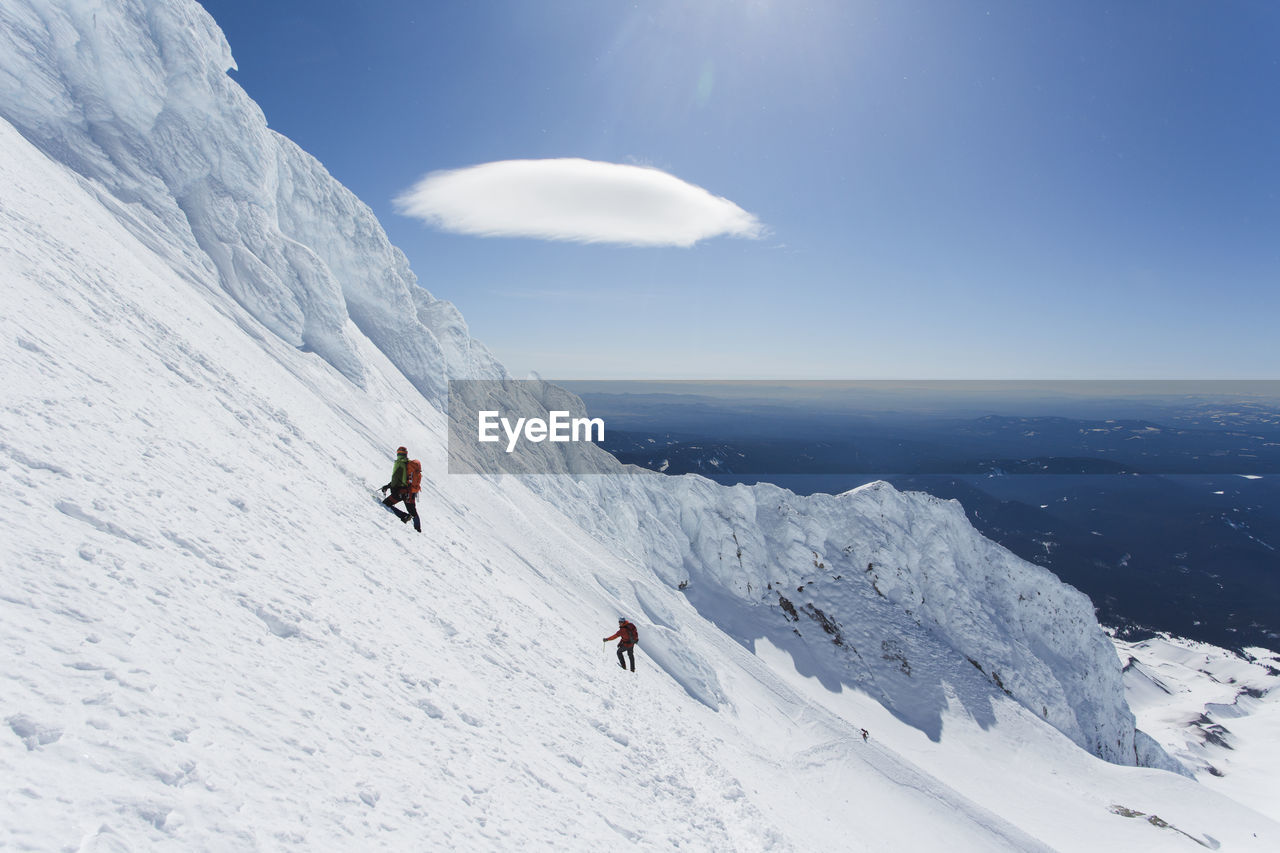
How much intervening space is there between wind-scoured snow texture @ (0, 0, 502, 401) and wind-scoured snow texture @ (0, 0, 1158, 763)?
0.32ft

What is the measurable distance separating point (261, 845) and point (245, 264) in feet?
111

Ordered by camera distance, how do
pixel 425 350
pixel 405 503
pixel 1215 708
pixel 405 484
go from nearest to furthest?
pixel 405 484 < pixel 405 503 < pixel 425 350 < pixel 1215 708

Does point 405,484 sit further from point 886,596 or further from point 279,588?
point 886,596

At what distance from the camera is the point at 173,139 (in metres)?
29.9

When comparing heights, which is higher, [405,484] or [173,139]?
[173,139]

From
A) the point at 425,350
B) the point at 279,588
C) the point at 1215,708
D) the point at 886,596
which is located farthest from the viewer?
the point at 1215,708

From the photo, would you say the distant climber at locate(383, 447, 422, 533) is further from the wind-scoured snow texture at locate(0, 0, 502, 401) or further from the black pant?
the wind-scoured snow texture at locate(0, 0, 502, 401)

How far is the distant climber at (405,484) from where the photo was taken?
588 inches

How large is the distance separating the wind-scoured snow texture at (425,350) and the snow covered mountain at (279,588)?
258 mm

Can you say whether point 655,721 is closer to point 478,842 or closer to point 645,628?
point 478,842

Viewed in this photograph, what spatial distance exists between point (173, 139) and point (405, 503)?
30.9 m

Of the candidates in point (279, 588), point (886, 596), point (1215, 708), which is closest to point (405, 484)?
point (279, 588)

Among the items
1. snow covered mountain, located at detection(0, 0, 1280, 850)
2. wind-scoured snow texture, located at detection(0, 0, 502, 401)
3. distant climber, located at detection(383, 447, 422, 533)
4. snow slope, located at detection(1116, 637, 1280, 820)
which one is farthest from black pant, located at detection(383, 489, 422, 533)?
snow slope, located at detection(1116, 637, 1280, 820)

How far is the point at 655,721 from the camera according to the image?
1466cm
